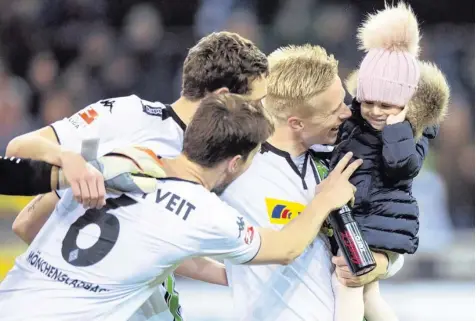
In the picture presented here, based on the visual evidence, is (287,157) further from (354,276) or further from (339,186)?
(354,276)

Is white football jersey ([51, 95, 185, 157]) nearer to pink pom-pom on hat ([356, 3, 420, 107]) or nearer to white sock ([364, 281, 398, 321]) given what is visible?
pink pom-pom on hat ([356, 3, 420, 107])

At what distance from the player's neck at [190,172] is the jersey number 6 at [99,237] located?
0.18m

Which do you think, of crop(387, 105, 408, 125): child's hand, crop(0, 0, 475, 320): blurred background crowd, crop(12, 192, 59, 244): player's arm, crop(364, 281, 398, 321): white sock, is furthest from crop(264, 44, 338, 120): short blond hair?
crop(0, 0, 475, 320): blurred background crowd

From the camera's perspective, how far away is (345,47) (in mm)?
7996

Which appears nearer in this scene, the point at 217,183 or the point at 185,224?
the point at 185,224

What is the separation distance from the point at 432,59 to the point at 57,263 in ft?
18.8

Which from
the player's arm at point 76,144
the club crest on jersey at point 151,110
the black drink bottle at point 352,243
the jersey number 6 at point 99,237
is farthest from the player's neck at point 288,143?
the jersey number 6 at point 99,237

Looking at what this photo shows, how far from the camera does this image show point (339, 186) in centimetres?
317

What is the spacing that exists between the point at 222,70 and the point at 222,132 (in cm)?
65

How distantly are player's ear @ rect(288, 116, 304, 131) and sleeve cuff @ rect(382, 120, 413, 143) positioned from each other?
0.33 meters

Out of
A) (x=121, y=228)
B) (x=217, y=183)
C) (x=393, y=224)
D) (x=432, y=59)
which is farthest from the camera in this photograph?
(x=432, y=59)

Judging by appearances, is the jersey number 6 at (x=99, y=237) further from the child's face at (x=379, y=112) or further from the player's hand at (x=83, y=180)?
the child's face at (x=379, y=112)

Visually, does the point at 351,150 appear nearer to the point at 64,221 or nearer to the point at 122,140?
the point at 122,140

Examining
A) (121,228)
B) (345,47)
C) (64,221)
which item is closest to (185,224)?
(121,228)
